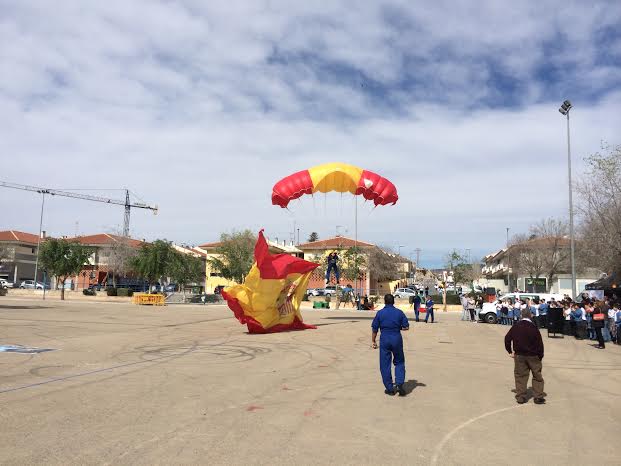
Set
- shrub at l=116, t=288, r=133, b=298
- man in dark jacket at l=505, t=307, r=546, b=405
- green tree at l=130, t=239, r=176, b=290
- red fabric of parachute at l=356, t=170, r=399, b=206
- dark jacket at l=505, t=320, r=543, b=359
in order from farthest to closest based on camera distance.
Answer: shrub at l=116, t=288, r=133, b=298 < green tree at l=130, t=239, r=176, b=290 < red fabric of parachute at l=356, t=170, r=399, b=206 < dark jacket at l=505, t=320, r=543, b=359 < man in dark jacket at l=505, t=307, r=546, b=405

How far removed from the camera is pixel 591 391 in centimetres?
908

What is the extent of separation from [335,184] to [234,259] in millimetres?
41739

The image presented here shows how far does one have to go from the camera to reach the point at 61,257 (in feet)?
172

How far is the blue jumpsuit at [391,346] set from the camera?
836cm

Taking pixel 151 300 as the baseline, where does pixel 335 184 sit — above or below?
above

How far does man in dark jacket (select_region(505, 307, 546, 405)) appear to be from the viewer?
799cm

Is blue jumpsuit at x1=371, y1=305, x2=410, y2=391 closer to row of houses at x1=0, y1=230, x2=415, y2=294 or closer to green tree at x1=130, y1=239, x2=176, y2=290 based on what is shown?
green tree at x1=130, y1=239, x2=176, y2=290

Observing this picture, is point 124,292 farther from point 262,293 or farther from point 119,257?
point 262,293

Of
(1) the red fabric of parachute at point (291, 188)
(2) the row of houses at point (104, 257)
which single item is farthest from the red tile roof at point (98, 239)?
(1) the red fabric of parachute at point (291, 188)

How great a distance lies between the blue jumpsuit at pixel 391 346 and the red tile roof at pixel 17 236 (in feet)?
304

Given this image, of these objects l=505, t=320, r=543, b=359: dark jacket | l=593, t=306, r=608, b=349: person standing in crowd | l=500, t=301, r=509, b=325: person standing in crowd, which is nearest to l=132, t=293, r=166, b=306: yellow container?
l=500, t=301, r=509, b=325: person standing in crowd

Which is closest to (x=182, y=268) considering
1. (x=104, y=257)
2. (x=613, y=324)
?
(x=104, y=257)

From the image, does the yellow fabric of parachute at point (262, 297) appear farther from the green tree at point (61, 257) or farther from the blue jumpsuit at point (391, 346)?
the green tree at point (61, 257)

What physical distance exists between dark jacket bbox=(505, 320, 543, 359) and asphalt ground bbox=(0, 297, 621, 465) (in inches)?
31.6
